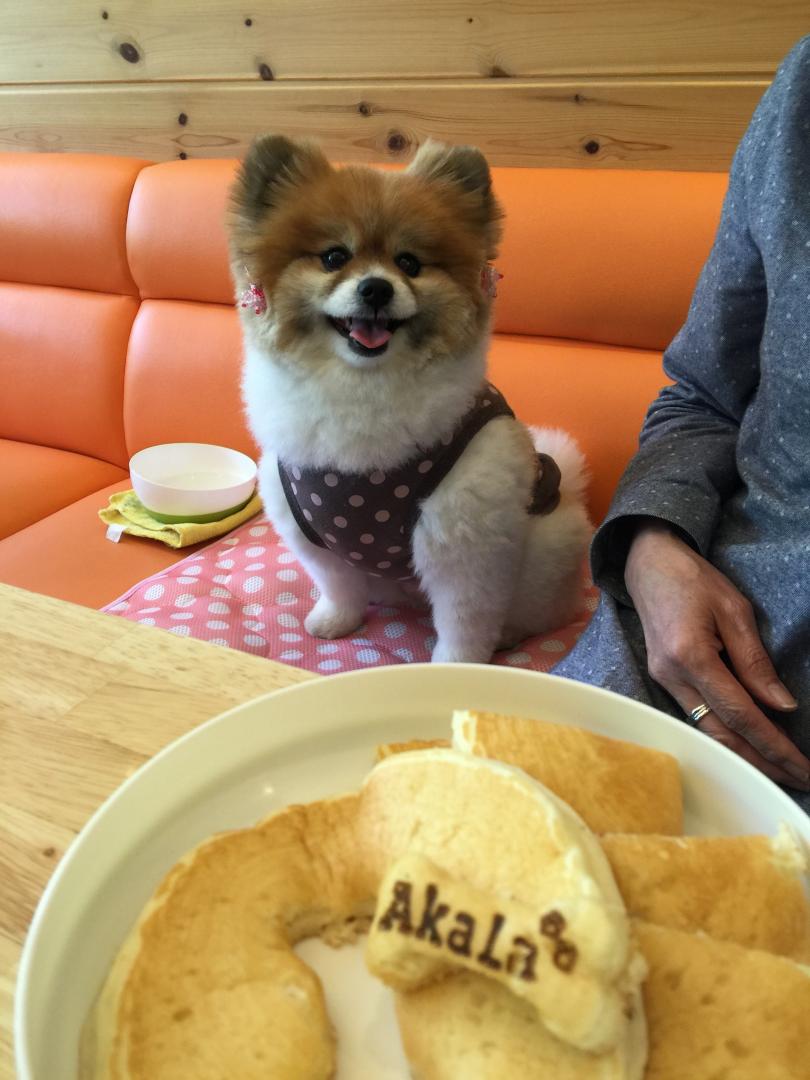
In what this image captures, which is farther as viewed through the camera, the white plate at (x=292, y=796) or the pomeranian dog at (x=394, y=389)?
the pomeranian dog at (x=394, y=389)

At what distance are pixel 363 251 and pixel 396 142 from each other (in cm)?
94

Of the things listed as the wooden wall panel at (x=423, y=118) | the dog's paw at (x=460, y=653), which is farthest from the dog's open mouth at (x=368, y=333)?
the wooden wall panel at (x=423, y=118)

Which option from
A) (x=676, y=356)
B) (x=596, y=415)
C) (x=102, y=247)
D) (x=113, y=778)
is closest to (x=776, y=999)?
(x=113, y=778)

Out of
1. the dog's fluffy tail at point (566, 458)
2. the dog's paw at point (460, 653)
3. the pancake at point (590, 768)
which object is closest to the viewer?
the pancake at point (590, 768)

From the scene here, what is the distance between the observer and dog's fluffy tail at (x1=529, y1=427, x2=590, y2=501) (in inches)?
49.1

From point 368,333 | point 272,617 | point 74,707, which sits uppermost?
point 368,333

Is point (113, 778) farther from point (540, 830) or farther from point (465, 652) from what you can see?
point (465, 652)

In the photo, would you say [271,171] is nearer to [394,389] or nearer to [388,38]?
[394,389]

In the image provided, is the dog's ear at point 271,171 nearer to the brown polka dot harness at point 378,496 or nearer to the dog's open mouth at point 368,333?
the dog's open mouth at point 368,333

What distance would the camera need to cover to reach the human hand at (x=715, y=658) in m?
0.63

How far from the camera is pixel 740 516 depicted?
0.77 m

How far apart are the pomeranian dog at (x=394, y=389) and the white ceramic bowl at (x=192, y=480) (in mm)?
359

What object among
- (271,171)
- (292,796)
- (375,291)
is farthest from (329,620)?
(292,796)

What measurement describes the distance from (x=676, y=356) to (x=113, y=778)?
2.48 ft
